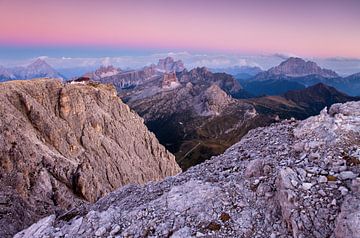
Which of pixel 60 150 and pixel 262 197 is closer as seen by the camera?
pixel 262 197

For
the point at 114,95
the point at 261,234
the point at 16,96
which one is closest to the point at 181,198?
the point at 261,234

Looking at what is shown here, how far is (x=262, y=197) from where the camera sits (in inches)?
808

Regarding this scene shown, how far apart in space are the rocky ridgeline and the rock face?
21753 millimetres

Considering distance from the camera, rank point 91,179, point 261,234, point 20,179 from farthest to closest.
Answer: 1. point 91,179
2. point 20,179
3. point 261,234

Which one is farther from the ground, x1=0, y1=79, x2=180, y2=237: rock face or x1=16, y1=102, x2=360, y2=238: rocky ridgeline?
x1=16, y1=102, x2=360, y2=238: rocky ridgeline

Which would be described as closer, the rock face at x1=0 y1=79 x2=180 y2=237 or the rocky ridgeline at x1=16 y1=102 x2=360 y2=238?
the rocky ridgeline at x1=16 y1=102 x2=360 y2=238

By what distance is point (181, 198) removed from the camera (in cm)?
2267

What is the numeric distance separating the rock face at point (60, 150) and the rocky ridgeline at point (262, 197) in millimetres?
21753

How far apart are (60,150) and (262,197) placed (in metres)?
68.4

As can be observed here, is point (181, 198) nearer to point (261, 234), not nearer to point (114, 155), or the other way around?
point (261, 234)

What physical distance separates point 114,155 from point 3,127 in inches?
1629

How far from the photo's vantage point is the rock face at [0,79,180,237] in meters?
53.6

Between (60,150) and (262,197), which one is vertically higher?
(262,197)

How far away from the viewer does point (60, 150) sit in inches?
3147
